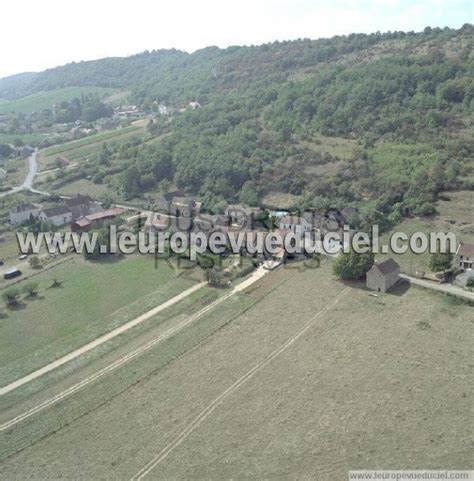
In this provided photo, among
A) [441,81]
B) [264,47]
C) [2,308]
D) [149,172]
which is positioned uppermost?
[264,47]

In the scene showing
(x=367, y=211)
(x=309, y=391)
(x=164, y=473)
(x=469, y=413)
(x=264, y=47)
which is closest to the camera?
(x=164, y=473)

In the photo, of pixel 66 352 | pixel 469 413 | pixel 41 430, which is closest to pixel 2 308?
pixel 66 352

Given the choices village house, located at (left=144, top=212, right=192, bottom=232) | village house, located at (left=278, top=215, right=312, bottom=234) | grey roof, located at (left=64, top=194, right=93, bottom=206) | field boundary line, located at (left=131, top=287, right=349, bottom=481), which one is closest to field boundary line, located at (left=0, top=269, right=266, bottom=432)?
field boundary line, located at (left=131, top=287, right=349, bottom=481)

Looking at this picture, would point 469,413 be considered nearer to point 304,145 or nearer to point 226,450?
point 226,450

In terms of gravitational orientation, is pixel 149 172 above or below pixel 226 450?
above

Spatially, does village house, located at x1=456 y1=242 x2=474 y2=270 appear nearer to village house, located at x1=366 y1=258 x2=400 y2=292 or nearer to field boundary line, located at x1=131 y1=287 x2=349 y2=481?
village house, located at x1=366 y1=258 x2=400 y2=292

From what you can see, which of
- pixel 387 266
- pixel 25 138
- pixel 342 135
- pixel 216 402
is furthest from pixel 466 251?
pixel 25 138

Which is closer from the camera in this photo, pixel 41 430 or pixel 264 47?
pixel 41 430

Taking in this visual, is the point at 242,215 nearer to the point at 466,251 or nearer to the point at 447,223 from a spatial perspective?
the point at 447,223
